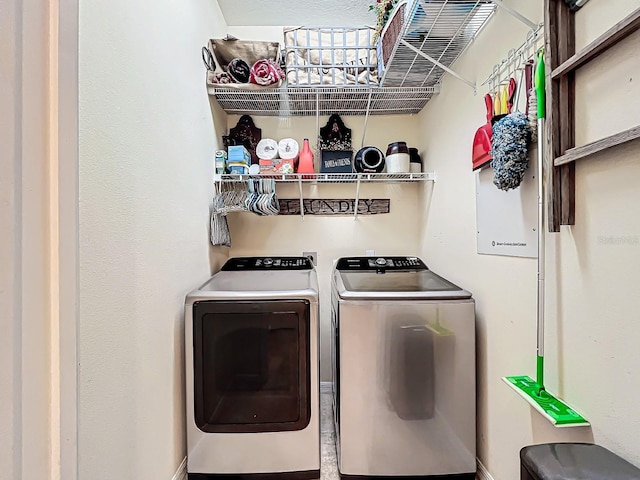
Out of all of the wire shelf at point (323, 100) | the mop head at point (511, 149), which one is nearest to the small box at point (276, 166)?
the wire shelf at point (323, 100)

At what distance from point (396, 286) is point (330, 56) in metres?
1.39

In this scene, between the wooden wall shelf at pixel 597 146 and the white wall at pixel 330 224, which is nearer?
the wooden wall shelf at pixel 597 146

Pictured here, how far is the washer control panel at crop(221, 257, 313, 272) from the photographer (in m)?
2.41

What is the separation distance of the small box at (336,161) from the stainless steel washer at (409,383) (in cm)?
111

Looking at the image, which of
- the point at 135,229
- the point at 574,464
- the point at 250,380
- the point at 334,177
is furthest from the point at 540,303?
the point at 334,177

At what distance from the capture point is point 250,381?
1.66 metres

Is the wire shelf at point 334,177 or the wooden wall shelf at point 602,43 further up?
the wooden wall shelf at point 602,43

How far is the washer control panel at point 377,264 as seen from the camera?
2.37 m

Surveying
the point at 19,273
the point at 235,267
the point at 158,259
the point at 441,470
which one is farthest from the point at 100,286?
the point at 441,470

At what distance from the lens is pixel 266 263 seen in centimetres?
243

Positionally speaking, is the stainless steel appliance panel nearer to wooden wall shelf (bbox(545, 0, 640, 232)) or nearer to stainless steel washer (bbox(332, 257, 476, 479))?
stainless steel washer (bbox(332, 257, 476, 479))

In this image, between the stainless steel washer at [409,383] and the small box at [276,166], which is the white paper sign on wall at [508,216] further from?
the small box at [276,166]

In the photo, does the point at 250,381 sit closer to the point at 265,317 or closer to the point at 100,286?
the point at 265,317

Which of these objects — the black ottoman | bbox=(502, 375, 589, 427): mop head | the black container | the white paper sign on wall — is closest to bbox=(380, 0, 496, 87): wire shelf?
the black container
